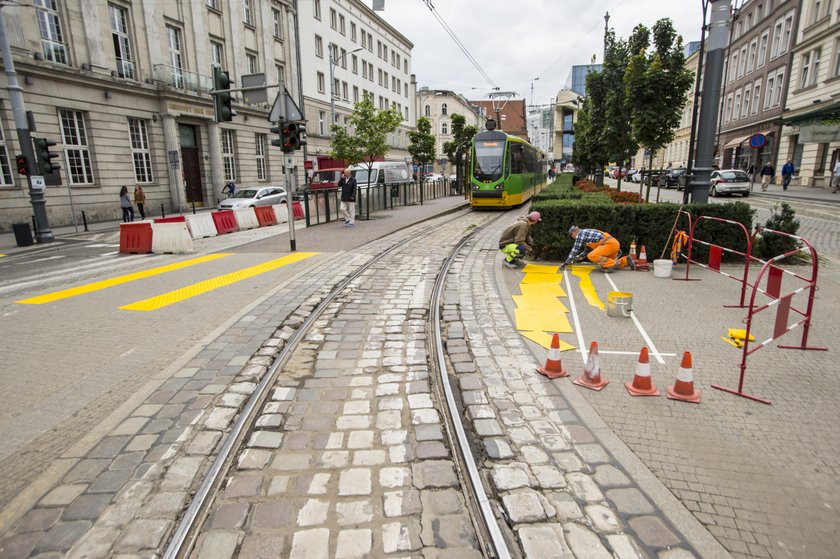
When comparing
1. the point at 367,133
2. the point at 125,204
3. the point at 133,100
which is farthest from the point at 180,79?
the point at 367,133

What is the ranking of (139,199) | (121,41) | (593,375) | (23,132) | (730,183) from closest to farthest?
(593,375) → (23,132) → (139,199) → (121,41) → (730,183)

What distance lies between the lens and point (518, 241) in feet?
34.2

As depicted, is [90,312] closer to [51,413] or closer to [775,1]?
[51,413]

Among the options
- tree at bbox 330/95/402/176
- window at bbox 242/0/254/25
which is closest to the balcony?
window at bbox 242/0/254/25

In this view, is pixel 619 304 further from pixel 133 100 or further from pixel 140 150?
pixel 140 150

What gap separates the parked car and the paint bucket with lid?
2759cm

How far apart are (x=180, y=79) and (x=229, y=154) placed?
5.40 metres

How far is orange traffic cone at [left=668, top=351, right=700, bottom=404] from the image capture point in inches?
169

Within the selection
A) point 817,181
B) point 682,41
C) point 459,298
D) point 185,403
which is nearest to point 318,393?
point 185,403

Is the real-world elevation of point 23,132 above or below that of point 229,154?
above

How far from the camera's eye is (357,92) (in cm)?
5009

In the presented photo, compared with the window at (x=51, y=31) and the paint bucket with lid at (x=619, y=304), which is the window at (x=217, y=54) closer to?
the window at (x=51, y=31)

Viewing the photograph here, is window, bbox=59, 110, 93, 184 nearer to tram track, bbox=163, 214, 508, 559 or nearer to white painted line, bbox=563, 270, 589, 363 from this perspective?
tram track, bbox=163, 214, 508, 559

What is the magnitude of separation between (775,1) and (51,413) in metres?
53.6
